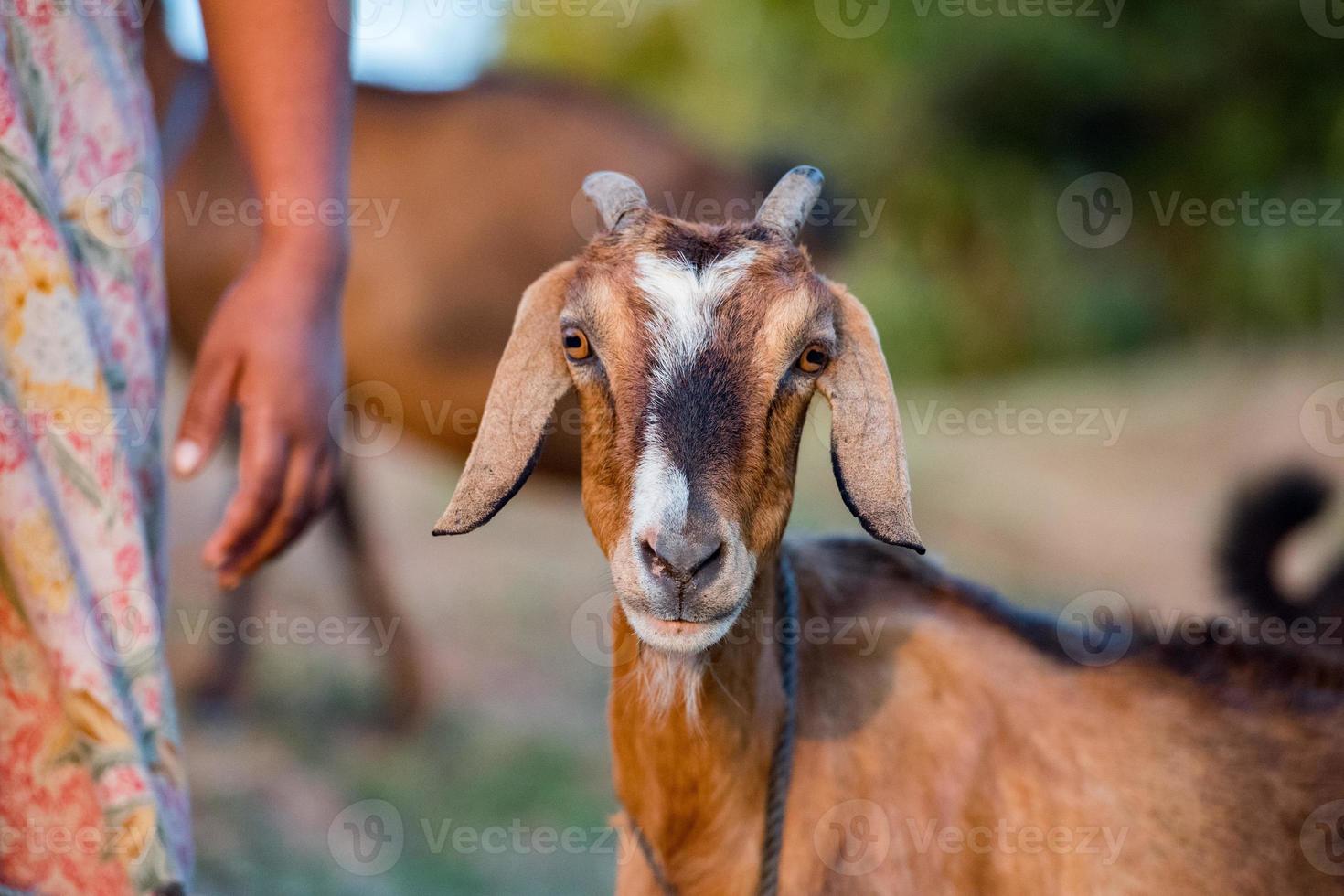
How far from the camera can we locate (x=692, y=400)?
6.73 ft

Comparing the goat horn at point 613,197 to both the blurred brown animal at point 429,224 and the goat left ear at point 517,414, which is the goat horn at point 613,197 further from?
the blurred brown animal at point 429,224

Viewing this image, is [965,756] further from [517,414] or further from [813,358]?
[517,414]

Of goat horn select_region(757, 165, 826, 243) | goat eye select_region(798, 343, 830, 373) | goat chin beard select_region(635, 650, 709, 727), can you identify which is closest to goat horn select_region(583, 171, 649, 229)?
goat horn select_region(757, 165, 826, 243)

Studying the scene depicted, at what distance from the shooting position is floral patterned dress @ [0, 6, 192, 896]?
190cm

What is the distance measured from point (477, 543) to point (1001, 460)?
4.15m

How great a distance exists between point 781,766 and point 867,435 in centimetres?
71

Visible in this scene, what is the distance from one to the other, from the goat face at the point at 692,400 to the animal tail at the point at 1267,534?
1905mm

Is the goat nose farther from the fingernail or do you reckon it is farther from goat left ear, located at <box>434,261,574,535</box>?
the fingernail

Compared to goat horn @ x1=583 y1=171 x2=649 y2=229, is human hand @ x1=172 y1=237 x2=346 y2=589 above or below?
below

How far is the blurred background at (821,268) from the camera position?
4.99 m

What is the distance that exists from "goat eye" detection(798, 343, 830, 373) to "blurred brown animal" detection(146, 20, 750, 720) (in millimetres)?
2977

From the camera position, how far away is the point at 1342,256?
1065 centimetres

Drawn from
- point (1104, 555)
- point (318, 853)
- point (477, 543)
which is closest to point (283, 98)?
point (318, 853)

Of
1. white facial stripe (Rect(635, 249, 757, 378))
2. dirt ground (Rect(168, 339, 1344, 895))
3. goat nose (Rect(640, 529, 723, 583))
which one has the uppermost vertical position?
white facial stripe (Rect(635, 249, 757, 378))
